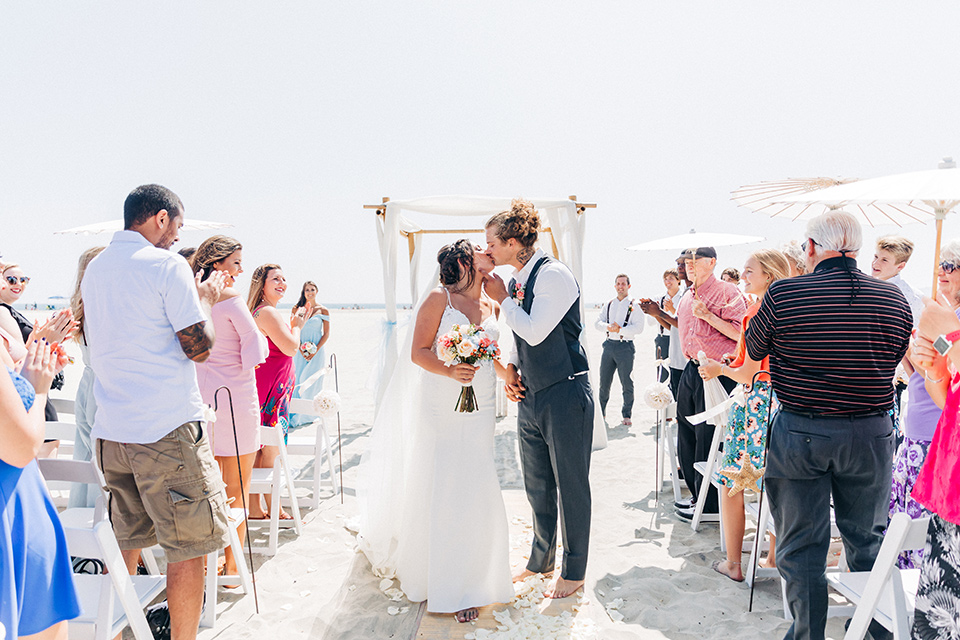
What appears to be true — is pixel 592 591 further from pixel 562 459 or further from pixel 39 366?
pixel 39 366

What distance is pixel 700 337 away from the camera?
15.9 feet

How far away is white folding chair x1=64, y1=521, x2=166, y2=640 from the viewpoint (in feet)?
7.40

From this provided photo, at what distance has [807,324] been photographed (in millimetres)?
2592

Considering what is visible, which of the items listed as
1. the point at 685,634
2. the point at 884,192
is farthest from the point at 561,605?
the point at 884,192

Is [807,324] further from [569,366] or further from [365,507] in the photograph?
[365,507]

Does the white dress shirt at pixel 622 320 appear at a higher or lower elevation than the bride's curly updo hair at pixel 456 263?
lower

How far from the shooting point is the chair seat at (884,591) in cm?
230

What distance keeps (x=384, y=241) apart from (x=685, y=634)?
14.4 ft

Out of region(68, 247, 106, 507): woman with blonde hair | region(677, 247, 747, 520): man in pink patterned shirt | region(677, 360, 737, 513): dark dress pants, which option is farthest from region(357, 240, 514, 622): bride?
region(677, 360, 737, 513): dark dress pants

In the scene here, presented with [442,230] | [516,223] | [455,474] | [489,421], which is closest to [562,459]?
[489,421]

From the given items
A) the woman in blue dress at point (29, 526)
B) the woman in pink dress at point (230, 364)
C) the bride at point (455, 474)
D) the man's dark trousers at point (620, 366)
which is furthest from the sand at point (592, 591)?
the man's dark trousers at point (620, 366)

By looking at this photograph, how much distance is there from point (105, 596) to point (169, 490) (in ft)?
1.68

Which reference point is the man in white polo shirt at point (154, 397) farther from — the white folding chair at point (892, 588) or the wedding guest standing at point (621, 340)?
the wedding guest standing at point (621, 340)

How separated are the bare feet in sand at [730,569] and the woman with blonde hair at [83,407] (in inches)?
165
